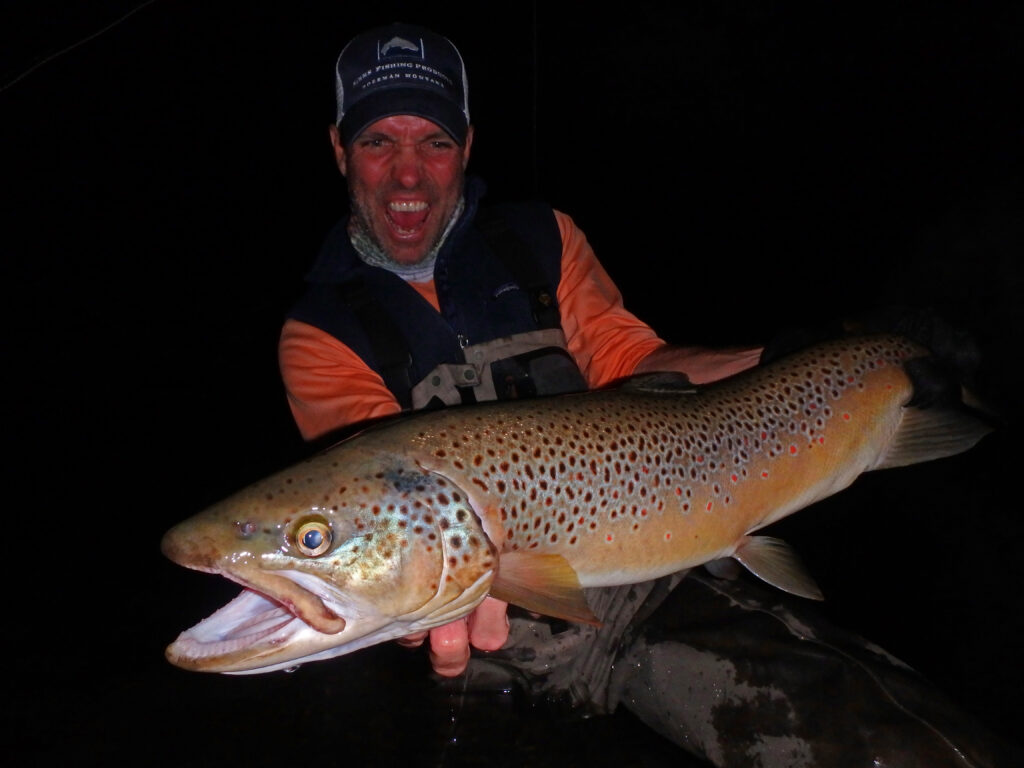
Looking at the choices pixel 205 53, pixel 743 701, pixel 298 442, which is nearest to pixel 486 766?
pixel 743 701

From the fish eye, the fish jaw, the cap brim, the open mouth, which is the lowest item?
the fish jaw

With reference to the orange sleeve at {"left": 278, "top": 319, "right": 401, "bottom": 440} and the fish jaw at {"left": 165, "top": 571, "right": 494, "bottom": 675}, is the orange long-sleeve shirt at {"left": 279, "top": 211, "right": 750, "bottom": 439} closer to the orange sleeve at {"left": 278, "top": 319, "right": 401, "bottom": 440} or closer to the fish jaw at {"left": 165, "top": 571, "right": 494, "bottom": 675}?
the orange sleeve at {"left": 278, "top": 319, "right": 401, "bottom": 440}

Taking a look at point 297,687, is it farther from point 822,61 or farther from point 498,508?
point 822,61

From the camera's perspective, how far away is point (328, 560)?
1.91 metres

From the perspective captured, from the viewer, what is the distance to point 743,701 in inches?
106

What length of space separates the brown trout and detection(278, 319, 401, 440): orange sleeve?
77cm

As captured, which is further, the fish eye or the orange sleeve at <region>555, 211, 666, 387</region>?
the orange sleeve at <region>555, 211, 666, 387</region>

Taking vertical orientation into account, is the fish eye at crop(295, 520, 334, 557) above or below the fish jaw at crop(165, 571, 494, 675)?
above

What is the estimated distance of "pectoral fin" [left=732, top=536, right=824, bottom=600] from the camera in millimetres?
2631

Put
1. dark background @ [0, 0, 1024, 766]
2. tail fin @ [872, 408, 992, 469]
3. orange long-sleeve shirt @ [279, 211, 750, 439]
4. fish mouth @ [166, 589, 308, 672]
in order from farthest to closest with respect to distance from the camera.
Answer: dark background @ [0, 0, 1024, 766] < orange long-sleeve shirt @ [279, 211, 750, 439] < tail fin @ [872, 408, 992, 469] < fish mouth @ [166, 589, 308, 672]

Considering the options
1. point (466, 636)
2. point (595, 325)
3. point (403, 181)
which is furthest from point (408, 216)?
point (466, 636)

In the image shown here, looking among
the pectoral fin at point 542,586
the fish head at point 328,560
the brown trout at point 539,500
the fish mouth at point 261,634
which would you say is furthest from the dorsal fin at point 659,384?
the fish mouth at point 261,634

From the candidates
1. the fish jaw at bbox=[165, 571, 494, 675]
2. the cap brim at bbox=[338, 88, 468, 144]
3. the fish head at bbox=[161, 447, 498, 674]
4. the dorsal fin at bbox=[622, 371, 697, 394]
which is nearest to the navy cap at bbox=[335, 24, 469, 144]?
the cap brim at bbox=[338, 88, 468, 144]

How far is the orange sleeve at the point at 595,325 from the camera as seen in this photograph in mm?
3410
